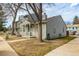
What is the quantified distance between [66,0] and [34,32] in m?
0.56

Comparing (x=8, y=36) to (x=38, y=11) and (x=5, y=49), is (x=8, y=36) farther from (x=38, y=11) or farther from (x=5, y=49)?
(x=38, y=11)

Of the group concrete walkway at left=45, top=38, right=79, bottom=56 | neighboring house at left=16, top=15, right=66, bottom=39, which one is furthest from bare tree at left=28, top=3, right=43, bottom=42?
concrete walkway at left=45, top=38, right=79, bottom=56

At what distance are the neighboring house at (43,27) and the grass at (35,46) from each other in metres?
0.08

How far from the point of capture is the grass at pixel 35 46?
3.61 m

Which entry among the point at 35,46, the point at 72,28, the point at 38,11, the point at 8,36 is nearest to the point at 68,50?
the point at 72,28

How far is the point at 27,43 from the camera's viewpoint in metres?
3.65

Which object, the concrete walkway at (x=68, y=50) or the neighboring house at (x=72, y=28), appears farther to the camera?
the neighboring house at (x=72, y=28)

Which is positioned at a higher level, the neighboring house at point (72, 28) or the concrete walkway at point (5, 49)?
the neighboring house at point (72, 28)

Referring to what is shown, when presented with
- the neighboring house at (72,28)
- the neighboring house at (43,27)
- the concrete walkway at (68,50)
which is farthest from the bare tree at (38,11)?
the neighboring house at (72,28)

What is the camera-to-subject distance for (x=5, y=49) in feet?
11.9

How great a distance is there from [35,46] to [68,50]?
41 cm

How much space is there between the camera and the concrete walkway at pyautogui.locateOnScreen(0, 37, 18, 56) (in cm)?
360

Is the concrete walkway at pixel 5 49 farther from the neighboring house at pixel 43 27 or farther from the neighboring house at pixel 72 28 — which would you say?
the neighboring house at pixel 72 28

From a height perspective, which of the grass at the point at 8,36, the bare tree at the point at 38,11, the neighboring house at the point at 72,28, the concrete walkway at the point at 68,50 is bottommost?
the concrete walkway at the point at 68,50
